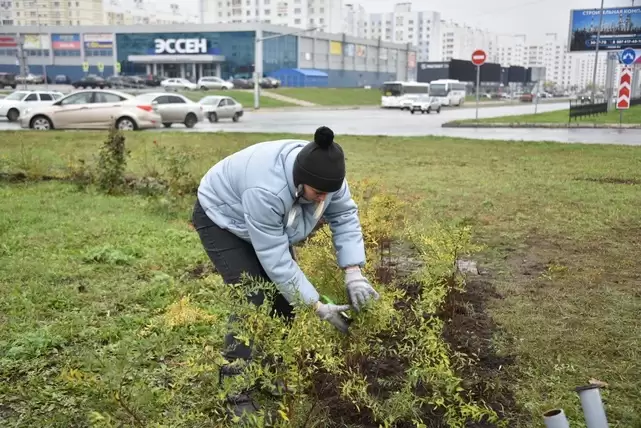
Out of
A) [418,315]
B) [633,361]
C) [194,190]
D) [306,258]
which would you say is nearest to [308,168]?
[418,315]

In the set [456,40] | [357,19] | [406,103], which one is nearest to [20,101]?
[406,103]

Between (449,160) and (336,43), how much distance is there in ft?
250

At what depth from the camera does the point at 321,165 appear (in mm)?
2527

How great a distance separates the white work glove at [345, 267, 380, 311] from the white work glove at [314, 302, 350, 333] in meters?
0.07

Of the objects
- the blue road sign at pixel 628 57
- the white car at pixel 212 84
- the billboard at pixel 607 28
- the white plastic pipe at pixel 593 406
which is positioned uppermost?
the billboard at pixel 607 28

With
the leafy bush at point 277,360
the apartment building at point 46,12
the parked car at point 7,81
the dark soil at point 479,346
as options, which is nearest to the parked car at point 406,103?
the parked car at point 7,81

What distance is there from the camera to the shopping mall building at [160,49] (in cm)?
7388

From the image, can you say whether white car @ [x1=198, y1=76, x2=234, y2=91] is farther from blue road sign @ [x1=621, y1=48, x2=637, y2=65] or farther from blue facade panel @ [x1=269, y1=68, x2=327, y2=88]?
blue road sign @ [x1=621, y1=48, x2=637, y2=65]

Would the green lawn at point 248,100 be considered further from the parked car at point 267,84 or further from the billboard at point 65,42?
the billboard at point 65,42

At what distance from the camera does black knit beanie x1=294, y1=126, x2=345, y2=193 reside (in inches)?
99.6

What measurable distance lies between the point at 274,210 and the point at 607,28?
130 feet

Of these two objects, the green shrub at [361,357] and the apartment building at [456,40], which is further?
the apartment building at [456,40]

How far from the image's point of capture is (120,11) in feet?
354

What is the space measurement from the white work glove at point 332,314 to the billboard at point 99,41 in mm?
79479
